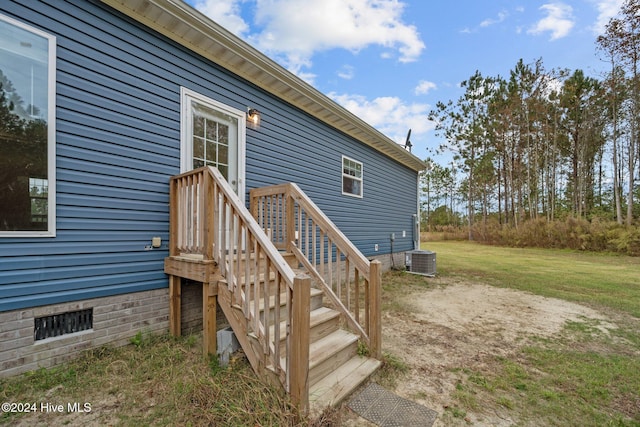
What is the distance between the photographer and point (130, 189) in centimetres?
293

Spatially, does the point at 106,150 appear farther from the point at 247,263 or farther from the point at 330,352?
the point at 330,352

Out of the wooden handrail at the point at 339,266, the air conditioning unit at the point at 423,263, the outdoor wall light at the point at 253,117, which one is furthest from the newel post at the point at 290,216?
the air conditioning unit at the point at 423,263

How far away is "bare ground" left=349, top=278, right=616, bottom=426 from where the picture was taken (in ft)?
7.30

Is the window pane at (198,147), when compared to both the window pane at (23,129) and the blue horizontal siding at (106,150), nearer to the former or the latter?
the blue horizontal siding at (106,150)

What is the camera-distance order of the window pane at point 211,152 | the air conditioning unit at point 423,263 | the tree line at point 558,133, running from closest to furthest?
the window pane at point 211,152 → the air conditioning unit at point 423,263 → the tree line at point 558,133

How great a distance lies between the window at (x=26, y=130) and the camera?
7.40 feet

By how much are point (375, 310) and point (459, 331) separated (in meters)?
1.77

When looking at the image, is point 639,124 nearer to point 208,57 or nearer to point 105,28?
point 208,57

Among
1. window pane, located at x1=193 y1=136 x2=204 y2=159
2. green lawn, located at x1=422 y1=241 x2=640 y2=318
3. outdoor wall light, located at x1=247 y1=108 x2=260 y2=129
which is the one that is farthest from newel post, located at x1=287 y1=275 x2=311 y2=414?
green lawn, located at x1=422 y1=241 x2=640 y2=318

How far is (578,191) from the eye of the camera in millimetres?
17000

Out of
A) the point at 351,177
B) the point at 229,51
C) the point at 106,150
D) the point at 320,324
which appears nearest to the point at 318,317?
the point at 320,324

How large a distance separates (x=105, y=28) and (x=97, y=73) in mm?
506

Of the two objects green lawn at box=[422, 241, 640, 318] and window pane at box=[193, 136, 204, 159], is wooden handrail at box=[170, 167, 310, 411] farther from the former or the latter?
green lawn at box=[422, 241, 640, 318]

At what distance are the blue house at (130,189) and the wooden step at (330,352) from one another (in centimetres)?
13
